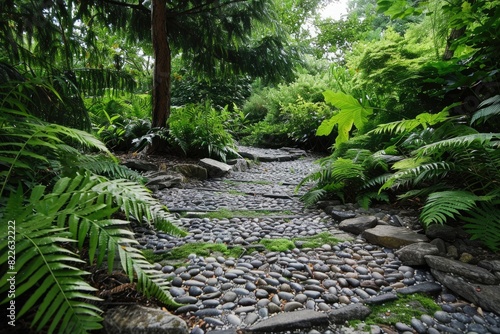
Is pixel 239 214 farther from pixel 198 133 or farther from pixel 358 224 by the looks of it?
pixel 198 133

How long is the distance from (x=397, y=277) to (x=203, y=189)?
2.58 meters

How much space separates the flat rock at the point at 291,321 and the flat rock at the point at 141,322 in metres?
0.31

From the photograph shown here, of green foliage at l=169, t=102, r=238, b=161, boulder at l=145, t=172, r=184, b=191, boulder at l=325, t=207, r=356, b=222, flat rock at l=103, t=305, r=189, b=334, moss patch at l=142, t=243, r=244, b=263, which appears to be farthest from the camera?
green foliage at l=169, t=102, r=238, b=161

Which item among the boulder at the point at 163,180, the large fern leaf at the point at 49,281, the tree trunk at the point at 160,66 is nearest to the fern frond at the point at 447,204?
the large fern leaf at the point at 49,281

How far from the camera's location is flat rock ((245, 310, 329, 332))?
1262mm

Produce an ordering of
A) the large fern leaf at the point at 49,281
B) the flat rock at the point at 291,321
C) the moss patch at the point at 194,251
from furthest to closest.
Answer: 1. the moss patch at the point at 194,251
2. the flat rock at the point at 291,321
3. the large fern leaf at the point at 49,281

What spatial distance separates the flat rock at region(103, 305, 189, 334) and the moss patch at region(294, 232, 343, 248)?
1.15 m

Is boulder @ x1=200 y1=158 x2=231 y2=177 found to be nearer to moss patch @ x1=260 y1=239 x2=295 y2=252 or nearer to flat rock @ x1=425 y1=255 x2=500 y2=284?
moss patch @ x1=260 y1=239 x2=295 y2=252

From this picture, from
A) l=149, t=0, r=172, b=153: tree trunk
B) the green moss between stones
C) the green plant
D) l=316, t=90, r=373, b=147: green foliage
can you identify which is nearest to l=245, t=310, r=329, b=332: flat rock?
the green moss between stones

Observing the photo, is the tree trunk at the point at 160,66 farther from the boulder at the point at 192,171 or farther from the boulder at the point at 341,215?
the boulder at the point at 341,215

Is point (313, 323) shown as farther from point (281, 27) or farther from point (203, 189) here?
point (281, 27)

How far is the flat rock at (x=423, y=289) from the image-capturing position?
1.56 metres

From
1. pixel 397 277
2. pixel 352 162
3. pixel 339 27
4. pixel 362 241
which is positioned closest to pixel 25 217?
pixel 397 277

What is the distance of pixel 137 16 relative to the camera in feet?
15.8
